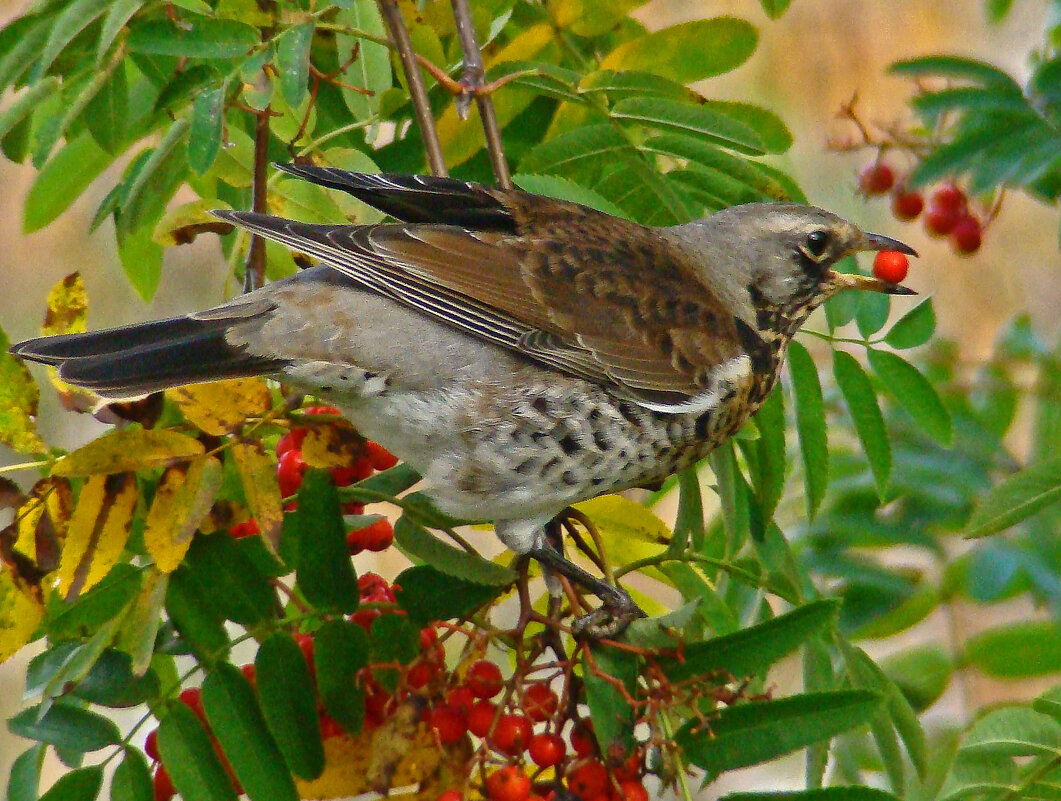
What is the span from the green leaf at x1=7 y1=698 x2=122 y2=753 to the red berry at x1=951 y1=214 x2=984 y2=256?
2.93 metres

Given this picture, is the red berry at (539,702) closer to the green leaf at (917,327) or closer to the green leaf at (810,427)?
the green leaf at (810,427)

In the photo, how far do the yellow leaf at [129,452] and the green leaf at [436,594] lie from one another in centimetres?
40

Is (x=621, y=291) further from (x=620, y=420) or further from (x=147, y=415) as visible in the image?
(x=147, y=415)

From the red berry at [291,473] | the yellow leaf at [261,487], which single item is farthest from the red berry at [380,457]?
the yellow leaf at [261,487]

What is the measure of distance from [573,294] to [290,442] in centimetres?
64

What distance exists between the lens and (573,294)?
2.54 metres

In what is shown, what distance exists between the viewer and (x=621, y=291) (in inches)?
101

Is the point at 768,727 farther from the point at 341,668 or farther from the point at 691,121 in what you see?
the point at 691,121

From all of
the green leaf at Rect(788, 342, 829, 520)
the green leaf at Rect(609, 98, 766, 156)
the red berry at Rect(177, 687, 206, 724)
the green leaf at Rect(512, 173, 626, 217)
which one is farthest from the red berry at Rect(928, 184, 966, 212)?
the red berry at Rect(177, 687, 206, 724)

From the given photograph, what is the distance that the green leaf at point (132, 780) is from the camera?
1.95 meters

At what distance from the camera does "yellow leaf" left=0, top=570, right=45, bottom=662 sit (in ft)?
6.07

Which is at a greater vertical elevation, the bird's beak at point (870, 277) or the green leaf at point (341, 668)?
the bird's beak at point (870, 277)

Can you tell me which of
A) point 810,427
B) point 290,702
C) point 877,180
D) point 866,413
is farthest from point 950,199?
point 290,702

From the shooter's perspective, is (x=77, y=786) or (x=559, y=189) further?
(x=559, y=189)
